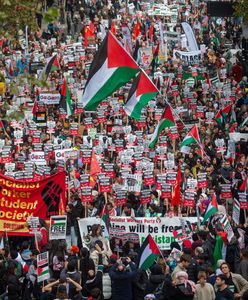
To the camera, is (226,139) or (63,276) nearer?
(63,276)

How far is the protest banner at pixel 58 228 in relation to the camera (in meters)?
26.9

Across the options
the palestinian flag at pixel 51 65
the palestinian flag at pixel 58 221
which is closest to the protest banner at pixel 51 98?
the palestinian flag at pixel 51 65

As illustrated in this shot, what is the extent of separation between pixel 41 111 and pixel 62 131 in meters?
2.28

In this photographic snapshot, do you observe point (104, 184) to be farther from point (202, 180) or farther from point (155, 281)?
point (155, 281)

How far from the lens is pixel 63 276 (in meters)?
23.6

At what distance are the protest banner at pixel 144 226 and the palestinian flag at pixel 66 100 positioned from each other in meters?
13.3

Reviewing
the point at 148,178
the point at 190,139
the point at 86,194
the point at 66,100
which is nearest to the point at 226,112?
the point at 66,100

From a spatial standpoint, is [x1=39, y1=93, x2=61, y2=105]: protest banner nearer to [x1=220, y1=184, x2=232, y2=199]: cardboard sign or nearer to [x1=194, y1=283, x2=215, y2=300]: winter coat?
[x1=220, y1=184, x2=232, y2=199]: cardboard sign

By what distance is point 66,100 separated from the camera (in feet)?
137

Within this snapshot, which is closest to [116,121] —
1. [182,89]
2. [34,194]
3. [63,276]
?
[182,89]

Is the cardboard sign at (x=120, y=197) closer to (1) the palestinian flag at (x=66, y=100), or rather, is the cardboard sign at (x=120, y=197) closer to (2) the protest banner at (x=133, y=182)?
(2) the protest banner at (x=133, y=182)

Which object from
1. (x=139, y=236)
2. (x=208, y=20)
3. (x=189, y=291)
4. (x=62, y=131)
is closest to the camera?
(x=189, y=291)

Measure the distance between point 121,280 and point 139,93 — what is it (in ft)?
28.5

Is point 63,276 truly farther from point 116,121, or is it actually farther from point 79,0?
point 79,0
